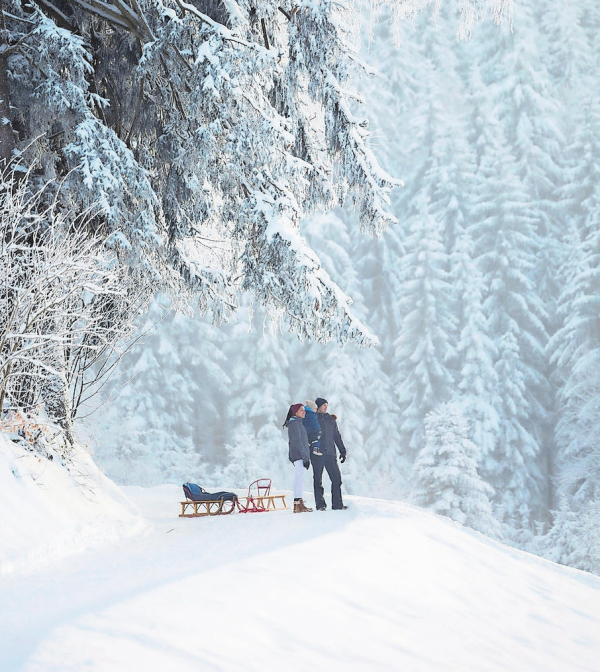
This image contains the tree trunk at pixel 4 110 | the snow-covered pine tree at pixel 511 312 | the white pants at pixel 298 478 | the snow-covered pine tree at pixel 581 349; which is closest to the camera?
the tree trunk at pixel 4 110

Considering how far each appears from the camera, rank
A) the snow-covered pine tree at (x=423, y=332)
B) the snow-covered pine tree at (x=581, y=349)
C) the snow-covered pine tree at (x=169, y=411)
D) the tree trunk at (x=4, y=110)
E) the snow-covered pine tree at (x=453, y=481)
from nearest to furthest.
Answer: the tree trunk at (x=4, y=110), the snow-covered pine tree at (x=453, y=481), the snow-covered pine tree at (x=581, y=349), the snow-covered pine tree at (x=169, y=411), the snow-covered pine tree at (x=423, y=332)

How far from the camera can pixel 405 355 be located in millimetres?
37500

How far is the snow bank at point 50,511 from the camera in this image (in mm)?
5945

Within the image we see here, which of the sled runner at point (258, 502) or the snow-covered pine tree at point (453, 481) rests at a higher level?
the sled runner at point (258, 502)

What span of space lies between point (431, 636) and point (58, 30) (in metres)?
7.23

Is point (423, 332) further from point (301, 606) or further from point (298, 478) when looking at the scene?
point (301, 606)

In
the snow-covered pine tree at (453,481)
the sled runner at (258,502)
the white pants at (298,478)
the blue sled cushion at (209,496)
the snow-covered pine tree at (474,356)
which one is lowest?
the snow-covered pine tree at (453,481)

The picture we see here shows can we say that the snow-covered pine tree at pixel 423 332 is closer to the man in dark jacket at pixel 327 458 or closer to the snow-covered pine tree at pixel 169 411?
the snow-covered pine tree at pixel 169 411

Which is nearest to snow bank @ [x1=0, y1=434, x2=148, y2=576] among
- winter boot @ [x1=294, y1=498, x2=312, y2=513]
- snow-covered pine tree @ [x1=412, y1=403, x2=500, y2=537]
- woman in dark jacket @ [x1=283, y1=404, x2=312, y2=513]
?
winter boot @ [x1=294, y1=498, x2=312, y2=513]

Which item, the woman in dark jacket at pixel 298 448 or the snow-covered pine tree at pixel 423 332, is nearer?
the woman in dark jacket at pixel 298 448

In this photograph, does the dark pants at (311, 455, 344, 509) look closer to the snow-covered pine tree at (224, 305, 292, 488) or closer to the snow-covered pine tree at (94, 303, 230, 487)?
the snow-covered pine tree at (94, 303, 230, 487)

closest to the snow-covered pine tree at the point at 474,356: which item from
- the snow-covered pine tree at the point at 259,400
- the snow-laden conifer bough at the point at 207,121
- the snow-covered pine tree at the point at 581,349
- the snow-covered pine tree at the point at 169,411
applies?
the snow-covered pine tree at the point at 581,349

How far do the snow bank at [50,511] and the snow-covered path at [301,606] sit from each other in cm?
19

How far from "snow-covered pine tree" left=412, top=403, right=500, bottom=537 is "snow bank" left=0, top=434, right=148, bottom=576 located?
59.6 feet
